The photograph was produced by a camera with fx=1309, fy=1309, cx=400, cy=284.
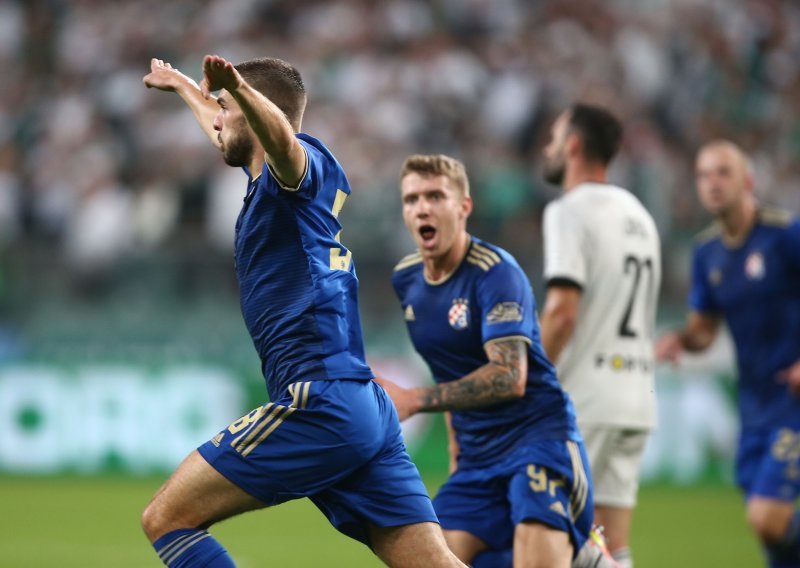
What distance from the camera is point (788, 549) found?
279 inches

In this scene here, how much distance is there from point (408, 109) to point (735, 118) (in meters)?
3.98

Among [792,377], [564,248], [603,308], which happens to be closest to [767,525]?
[792,377]

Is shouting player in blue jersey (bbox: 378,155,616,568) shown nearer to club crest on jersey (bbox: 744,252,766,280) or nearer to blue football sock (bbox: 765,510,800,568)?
blue football sock (bbox: 765,510,800,568)

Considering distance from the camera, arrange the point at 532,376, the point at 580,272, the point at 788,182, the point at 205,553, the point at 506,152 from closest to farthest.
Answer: the point at 205,553 < the point at 532,376 < the point at 580,272 < the point at 506,152 < the point at 788,182

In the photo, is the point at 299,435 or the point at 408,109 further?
the point at 408,109

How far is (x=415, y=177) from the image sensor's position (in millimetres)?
5395

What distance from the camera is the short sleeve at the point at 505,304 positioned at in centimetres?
502

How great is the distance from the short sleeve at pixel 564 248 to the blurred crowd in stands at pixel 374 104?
6096mm

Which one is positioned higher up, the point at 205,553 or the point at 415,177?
the point at 415,177

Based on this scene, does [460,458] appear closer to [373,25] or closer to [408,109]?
[408,109]

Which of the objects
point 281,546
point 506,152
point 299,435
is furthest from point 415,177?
point 506,152

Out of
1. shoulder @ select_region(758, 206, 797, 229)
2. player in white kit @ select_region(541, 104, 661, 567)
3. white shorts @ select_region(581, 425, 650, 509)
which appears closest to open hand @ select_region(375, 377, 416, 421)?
player in white kit @ select_region(541, 104, 661, 567)

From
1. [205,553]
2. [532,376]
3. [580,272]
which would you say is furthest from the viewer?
[580,272]

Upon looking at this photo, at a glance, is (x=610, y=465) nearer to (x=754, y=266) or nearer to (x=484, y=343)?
(x=484, y=343)
